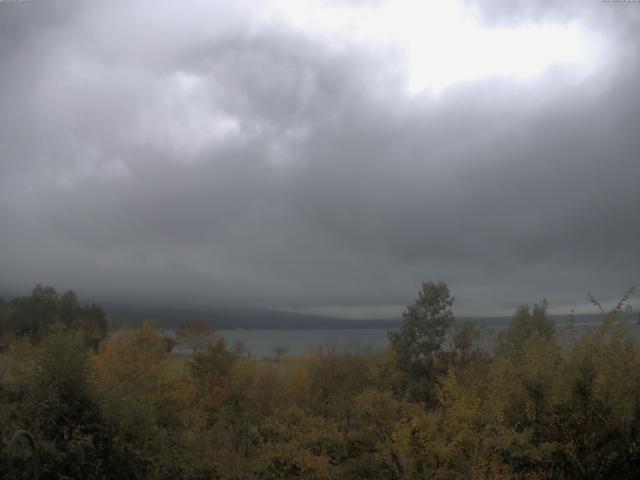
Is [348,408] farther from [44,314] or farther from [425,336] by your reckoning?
[44,314]

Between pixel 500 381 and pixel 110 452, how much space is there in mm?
14308

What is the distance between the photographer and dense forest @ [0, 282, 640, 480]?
16.8 m

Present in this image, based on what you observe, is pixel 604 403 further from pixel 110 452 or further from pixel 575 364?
pixel 110 452

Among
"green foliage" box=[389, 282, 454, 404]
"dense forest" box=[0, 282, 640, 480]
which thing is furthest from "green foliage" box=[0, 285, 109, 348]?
"green foliage" box=[389, 282, 454, 404]

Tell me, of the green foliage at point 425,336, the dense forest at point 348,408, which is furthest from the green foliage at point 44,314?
the green foliage at point 425,336

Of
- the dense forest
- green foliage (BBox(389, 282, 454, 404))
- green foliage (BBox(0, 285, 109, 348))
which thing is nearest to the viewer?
the dense forest

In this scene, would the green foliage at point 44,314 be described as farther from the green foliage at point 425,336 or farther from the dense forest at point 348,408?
the green foliage at point 425,336

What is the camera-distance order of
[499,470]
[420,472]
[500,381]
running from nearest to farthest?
1. [499,470]
2. [500,381]
3. [420,472]

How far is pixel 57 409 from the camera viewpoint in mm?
21406

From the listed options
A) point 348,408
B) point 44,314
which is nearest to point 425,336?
point 348,408

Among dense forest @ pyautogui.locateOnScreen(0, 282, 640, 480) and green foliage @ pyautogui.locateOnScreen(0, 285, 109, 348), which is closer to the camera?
dense forest @ pyautogui.locateOnScreen(0, 282, 640, 480)

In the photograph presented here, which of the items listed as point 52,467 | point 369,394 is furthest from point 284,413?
point 52,467

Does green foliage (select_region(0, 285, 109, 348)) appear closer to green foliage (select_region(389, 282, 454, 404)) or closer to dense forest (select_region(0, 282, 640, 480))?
dense forest (select_region(0, 282, 640, 480))

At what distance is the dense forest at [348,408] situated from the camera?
1675cm
